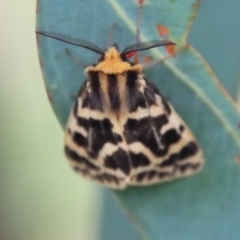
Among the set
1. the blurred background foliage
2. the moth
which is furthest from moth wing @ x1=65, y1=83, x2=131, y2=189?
the blurred background foliage

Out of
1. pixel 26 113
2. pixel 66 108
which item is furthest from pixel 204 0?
pixel 26 113

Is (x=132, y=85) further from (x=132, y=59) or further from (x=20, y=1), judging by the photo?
(x=20, y=1)

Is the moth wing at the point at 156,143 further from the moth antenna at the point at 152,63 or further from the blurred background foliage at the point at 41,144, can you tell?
the blurred background foliage at the point at 41,144

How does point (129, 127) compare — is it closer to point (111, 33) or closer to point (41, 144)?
point (111, 33)

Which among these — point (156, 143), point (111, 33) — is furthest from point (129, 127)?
point (111, 33)

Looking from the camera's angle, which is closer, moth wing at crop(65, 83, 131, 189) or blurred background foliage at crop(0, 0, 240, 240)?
moth wing at crop(65, 83, 131, 189)

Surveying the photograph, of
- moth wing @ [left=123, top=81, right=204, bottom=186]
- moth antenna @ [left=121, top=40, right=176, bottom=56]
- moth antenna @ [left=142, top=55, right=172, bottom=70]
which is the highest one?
moth antenna @ [left=121, top=40, right=176, bottom=56]

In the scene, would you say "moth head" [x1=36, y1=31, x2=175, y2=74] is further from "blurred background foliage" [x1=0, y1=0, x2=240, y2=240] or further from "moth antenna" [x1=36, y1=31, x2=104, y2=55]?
"blurred background foliage" [x1=0, y1=0, x2=240, y2=240]
